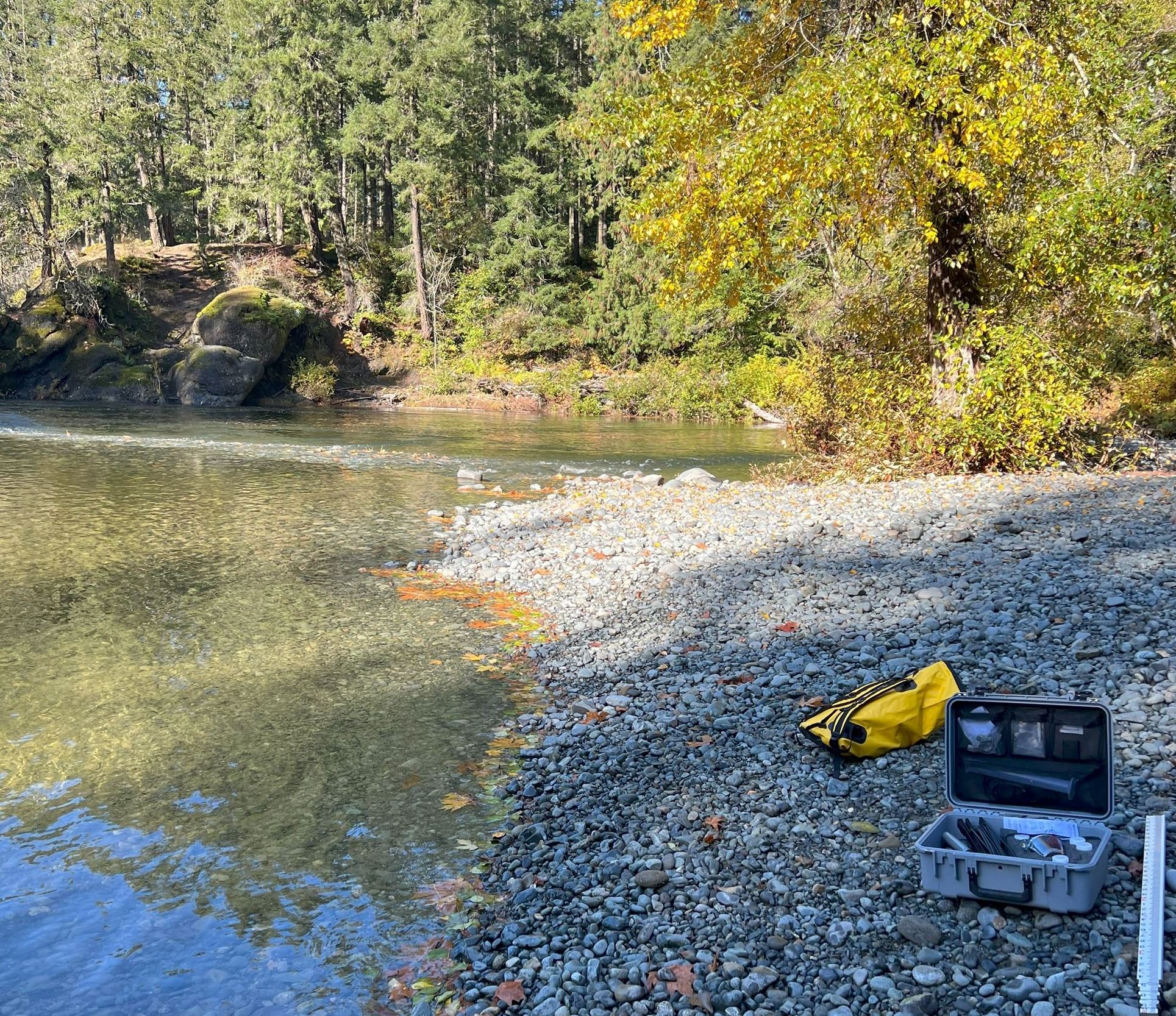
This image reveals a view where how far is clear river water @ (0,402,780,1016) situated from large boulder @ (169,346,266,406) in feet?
68.2

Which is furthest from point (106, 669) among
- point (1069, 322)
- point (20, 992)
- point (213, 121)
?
point (213, 121)

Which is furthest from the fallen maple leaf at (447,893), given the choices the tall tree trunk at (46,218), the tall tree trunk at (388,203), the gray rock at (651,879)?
the tall tree trunk at (388,203)

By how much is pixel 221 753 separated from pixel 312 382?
33.6 meters

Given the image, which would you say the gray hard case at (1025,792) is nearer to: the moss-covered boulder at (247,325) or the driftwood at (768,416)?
the driftwood at (768,416)

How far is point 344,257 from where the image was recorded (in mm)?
45094

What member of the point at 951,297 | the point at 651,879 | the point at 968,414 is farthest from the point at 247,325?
the point at 651,879

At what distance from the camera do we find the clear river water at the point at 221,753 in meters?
4.18

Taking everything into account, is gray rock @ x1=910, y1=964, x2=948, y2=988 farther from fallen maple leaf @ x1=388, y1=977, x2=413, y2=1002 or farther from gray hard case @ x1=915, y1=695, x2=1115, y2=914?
fallen maple leaf @ x1=388, y1=977, x2=413, y2=1002

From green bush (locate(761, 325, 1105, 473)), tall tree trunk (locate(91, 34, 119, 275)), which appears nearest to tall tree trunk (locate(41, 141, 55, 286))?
tall tree trunk (locate(91, 34, 119, 275))

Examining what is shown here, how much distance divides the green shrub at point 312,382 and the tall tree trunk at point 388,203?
1192 centimetres

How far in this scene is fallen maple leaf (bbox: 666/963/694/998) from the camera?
3.58 meters

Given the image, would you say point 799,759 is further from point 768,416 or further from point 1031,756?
point 768,416

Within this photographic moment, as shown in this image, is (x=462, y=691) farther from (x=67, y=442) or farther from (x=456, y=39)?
(x=456, y=39)

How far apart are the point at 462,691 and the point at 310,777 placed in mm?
1735
